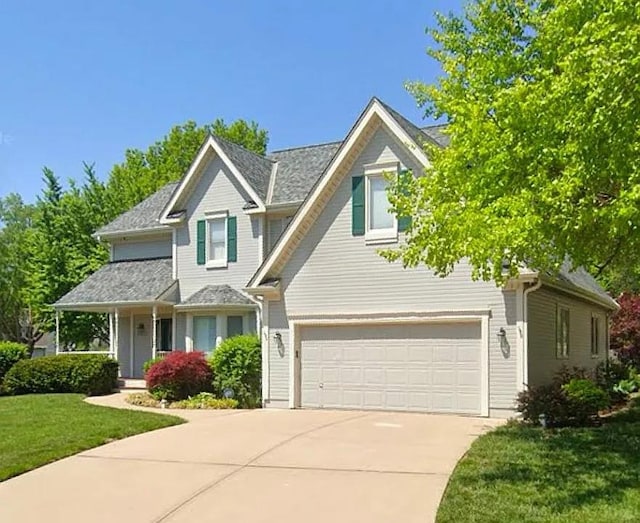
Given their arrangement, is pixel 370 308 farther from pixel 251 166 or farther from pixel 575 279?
pixel 251 166

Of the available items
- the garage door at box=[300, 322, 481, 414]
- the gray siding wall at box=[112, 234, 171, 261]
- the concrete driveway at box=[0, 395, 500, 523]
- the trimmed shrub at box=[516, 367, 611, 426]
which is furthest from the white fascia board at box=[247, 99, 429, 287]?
the gray siding wall at box=[112, 234, 171, 261]

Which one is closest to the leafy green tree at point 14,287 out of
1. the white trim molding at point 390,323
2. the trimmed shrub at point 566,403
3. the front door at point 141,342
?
the front door at point 141,342

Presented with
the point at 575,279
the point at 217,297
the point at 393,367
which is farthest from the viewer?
the point at 217,297

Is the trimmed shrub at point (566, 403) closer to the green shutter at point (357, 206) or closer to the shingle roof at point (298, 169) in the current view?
the green shutter at point (357, 206)

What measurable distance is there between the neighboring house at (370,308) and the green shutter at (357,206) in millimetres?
29

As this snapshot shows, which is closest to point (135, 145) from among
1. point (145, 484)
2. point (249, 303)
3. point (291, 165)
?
point (291, 165)

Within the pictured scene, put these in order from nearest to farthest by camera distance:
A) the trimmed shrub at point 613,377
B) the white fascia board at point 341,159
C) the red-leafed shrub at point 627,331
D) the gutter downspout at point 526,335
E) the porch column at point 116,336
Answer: the gutter downspout at point 526,335, the white fascia board at point 341,159, the trimmed shrub at point 613,377, the porch column at point 116,336, the red-leafed shrub at point 627,331

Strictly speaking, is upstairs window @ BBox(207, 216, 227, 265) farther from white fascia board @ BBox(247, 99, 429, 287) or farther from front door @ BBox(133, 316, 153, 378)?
white fascia board @ BBox(247, 99, 429, 287)

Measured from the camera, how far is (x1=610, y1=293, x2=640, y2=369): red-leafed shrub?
1190 inches

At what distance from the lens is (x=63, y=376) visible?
23000mm

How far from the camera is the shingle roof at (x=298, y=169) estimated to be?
24062 mm

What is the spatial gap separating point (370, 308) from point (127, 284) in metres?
12.1

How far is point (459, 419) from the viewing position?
15922 mm

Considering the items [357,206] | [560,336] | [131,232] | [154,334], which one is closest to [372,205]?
Answer: [357,206]
